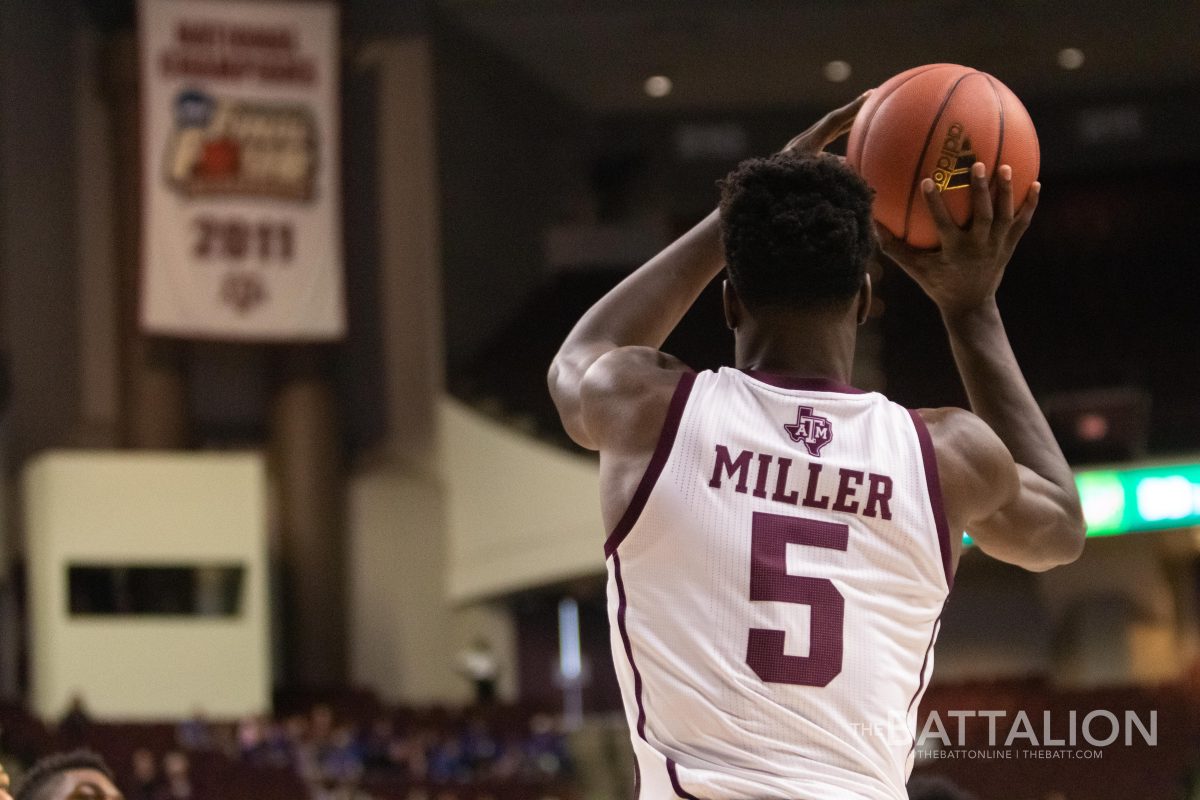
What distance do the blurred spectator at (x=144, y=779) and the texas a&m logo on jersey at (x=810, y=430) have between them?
9251mm

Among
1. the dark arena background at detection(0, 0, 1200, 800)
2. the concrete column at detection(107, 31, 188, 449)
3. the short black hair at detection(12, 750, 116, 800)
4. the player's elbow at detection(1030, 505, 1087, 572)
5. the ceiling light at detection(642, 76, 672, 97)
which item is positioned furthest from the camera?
the ceiling light at detection(642, 76, 672, 97)

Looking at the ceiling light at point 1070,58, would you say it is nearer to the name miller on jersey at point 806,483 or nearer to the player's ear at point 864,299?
the player's ear at point 864,299

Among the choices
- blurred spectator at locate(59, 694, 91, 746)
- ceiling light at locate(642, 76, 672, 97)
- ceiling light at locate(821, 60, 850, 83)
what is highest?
ceiling light at locate(821, 60, 850, 83)

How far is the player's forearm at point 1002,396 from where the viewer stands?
7.17 feet

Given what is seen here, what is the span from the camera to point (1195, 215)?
19016mm

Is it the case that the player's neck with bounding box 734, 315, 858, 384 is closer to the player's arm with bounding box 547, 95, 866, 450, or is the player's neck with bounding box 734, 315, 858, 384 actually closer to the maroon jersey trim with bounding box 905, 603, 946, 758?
the player's arm with bounding box 547, 95, 866, 450

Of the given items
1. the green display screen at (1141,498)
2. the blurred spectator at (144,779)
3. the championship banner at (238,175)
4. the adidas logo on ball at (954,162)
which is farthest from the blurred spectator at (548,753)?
the adidas logo on ball at (954,162)

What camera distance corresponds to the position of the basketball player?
1919 mm

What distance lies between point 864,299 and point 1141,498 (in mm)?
12876

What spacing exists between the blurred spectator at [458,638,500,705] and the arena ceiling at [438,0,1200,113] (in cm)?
716

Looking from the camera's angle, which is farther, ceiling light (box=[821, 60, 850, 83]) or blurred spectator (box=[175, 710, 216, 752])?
ceiling light (box=[821, 60, 850, 83])

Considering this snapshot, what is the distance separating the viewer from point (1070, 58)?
19.8 m

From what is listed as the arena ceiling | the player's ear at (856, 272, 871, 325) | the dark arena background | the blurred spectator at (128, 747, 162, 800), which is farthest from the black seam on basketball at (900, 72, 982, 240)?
the arena ceiling

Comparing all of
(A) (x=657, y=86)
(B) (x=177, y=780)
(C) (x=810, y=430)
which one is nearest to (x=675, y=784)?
(C) (x=810, y=430)
